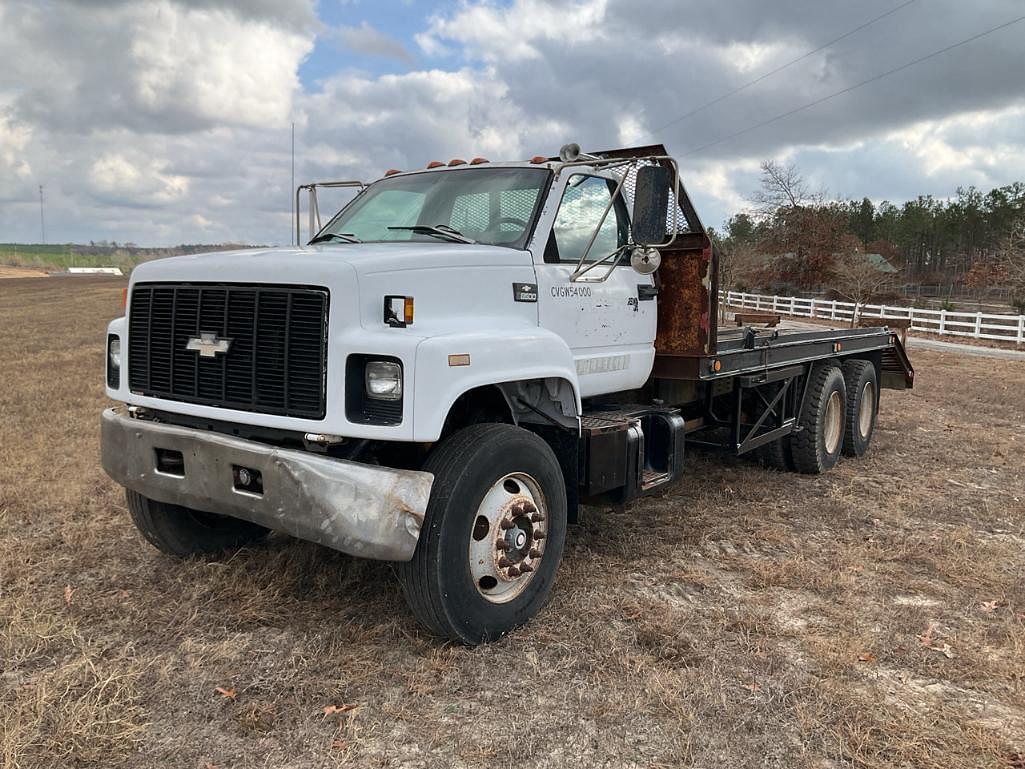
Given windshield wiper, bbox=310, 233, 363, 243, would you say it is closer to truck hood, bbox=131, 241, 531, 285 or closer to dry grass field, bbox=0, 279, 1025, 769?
truck hood, bbox=131, 241, 531, 285

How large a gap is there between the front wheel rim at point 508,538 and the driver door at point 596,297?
929 millimetres

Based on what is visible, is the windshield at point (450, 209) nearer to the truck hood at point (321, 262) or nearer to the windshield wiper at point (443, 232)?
the windshield wiper at point (443, 232)

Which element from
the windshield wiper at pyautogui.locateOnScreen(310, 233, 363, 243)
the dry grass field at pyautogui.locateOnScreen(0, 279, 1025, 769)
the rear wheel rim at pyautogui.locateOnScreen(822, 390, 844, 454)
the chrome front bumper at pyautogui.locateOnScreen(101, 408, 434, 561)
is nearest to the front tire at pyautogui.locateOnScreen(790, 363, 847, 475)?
the rear wheel rim at pyautogui.locateOnScreen(822, 390, 844, 454)

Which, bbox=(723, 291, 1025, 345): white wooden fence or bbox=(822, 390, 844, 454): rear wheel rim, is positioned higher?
bbox=(723, 291, 1025, 345): white wooden fence

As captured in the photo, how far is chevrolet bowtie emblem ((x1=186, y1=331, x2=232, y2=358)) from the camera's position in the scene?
3.60 meters

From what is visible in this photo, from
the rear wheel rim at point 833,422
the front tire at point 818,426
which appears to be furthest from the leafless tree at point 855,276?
the front tire at point 818,426

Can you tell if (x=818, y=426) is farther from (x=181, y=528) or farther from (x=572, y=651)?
(x=181, y=528)

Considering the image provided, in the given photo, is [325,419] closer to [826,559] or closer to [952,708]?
[952,708]

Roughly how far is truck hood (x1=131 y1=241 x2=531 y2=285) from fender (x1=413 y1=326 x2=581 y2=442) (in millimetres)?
384

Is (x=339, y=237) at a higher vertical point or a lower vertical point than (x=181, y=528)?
higher

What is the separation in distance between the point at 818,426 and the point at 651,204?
150 inches

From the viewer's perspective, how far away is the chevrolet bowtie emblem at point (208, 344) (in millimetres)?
3604

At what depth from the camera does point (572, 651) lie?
3.66m

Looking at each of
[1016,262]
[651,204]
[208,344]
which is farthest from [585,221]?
[1016,262]
